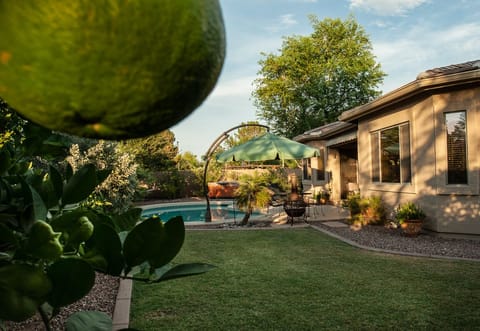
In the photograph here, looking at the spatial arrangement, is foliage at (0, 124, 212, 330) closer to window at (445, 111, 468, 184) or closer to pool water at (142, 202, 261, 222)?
window at (445, 111, 468, 184)

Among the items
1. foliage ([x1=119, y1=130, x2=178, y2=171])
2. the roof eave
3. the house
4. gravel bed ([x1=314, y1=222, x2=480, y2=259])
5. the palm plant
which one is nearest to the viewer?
gravel bed ([x1=314, y1=222, x2=480, y2=259])

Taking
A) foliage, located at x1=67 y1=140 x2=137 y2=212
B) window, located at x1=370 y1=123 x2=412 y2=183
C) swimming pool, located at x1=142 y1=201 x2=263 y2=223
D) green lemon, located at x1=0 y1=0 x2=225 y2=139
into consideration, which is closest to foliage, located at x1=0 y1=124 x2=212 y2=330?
green lemon, located at x1=0 y1=0 x2=225 y2=139

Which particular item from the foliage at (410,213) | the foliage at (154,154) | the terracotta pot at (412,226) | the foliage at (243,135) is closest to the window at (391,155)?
the foliage at (410,213)

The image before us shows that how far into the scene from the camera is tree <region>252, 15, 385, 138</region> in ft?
105

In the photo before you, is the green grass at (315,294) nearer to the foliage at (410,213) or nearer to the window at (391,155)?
the foliage at (410,213)

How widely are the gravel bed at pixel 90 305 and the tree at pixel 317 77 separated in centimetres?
2688

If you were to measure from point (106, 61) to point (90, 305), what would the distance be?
5.60 metres

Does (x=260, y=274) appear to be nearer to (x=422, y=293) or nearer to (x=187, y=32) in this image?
(x=422, y=293)

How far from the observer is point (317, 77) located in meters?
33.2

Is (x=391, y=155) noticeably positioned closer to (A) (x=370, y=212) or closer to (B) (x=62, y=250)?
(A) (x=370, y=212)

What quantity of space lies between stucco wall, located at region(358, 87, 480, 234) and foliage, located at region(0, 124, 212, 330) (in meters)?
10.2

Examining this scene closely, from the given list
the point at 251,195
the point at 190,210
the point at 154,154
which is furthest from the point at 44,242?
the point at 154,154

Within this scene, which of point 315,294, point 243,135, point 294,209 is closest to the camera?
point 315,294

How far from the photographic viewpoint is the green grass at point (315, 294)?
450 cm
